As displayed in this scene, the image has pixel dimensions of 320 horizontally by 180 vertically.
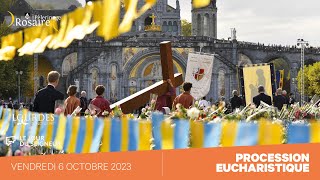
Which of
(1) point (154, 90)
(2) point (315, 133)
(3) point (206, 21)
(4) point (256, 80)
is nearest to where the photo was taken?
(2) point (315, 133)

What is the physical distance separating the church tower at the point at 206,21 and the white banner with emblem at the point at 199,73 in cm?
7354

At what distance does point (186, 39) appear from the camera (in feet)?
284

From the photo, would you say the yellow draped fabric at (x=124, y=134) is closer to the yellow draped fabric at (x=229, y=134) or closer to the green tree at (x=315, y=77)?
the yellow draped fabric at (x=229, y=134)

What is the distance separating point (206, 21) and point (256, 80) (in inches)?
2943

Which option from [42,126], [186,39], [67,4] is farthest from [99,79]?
[42,126]

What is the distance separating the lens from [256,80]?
25.3 m

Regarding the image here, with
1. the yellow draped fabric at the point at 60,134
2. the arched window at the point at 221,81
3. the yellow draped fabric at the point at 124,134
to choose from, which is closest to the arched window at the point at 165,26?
the arched window at the point at 221,81

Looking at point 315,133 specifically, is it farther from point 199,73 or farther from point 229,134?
point 199,73

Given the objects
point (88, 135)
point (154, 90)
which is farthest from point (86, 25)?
point (154, 90)

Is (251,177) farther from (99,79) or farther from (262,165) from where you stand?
(99,79)

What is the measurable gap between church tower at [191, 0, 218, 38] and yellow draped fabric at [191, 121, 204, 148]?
3527 inches

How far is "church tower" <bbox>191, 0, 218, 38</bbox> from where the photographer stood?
99.0m

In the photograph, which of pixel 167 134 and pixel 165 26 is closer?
pixel 167 134

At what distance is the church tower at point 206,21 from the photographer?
Result: 9900 cm
